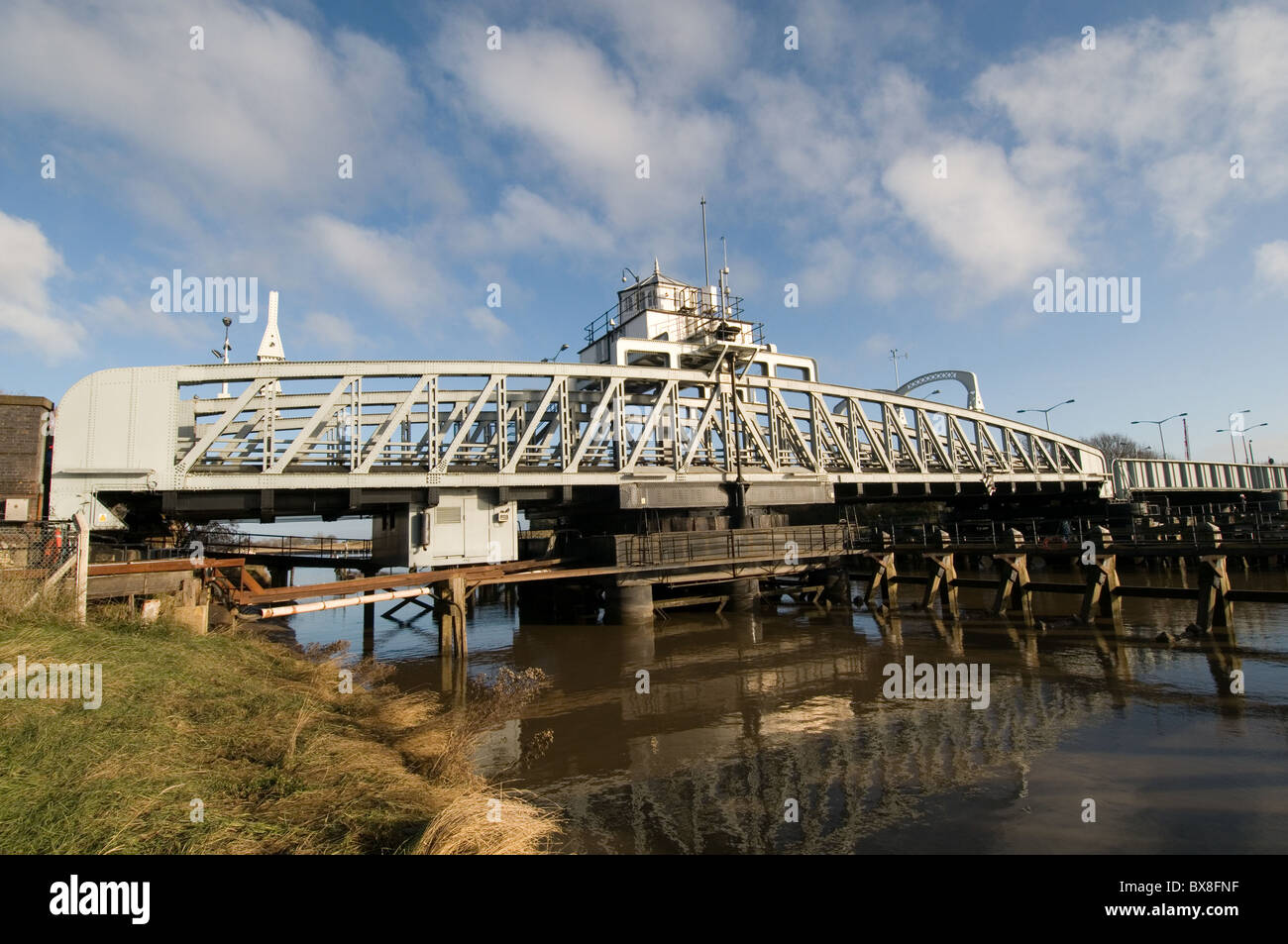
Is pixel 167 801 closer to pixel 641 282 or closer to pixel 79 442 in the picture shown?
pixel 79 442

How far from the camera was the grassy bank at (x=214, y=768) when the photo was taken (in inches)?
219

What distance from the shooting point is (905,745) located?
11.6 metres

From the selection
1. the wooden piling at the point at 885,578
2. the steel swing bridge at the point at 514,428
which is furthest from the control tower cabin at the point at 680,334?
the wooden piling at the point at 885,578

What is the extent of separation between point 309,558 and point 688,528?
19.5m

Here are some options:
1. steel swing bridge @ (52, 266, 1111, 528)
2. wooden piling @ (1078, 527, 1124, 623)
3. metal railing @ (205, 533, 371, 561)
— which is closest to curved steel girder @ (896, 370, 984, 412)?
steel swing bridge @ (52, 266, 1111, 528)

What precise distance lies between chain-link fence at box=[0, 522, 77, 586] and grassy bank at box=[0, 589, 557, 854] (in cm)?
115

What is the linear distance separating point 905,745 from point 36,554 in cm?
1966

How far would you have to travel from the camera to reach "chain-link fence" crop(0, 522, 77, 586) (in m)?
12.5

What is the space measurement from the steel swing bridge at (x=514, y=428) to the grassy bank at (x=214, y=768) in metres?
10.0

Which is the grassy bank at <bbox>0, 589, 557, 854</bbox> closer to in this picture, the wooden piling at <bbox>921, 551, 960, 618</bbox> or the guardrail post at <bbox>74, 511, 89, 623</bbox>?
the guardrail post at <bbox>74, 511, 89, 623</bbox>

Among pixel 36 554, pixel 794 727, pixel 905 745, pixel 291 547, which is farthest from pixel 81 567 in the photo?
pixel 291 547

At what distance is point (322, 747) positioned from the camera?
8539 mm
